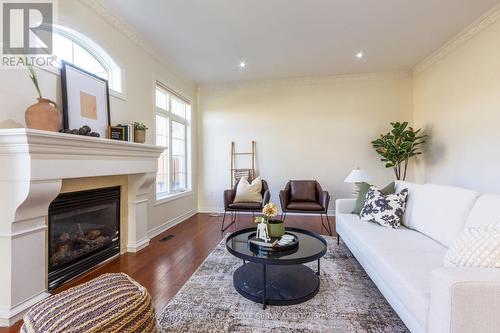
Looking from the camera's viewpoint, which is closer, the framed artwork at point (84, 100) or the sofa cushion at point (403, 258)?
the sofa cushion at point (403, 258)

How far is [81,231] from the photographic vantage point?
8.07 feet

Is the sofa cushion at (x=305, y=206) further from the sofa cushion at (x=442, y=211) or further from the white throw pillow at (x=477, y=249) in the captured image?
the white throw pillow at (x=477, y=249)

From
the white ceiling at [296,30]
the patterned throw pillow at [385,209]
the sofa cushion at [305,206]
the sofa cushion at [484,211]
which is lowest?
the sofa cushion at [305,206]

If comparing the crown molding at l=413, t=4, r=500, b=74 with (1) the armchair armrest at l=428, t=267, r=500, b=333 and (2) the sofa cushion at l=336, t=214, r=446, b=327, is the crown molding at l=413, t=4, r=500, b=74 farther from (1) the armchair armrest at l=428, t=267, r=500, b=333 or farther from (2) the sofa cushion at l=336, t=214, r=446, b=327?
(1) the armchair armrest at l=428, t=267, r=500, b=333

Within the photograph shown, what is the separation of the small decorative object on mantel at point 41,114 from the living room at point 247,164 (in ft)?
0.04

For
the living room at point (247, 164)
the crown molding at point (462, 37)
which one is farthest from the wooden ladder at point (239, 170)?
the crown molding at point (462, 37)

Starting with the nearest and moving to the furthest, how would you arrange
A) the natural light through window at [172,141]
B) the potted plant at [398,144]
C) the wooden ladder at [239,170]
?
the natural light through window at [172,141] → the potted plant at [398,144] → the wooden ladder at [239,170]

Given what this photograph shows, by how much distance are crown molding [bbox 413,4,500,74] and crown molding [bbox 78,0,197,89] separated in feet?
14.6

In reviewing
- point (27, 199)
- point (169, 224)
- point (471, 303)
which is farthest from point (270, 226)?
point (169, 224)

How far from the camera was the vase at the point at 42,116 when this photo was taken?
187cm

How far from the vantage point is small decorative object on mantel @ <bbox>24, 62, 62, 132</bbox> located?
1.87 m

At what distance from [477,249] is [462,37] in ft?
11.9

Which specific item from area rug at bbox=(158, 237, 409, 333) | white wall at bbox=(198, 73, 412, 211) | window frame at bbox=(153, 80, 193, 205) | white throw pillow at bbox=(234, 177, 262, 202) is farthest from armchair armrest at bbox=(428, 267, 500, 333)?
white wall at bbox=(198, 73, 412, 211)

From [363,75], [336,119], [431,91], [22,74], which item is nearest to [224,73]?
[336,119]
